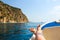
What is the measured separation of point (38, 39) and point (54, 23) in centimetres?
117

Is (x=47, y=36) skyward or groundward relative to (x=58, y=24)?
groundward

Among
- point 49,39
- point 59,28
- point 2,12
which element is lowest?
point 49,39

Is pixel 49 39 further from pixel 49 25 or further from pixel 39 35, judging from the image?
pixel 39 35

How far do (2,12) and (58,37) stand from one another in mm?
81071

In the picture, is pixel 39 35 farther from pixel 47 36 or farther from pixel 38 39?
pixel 47 36

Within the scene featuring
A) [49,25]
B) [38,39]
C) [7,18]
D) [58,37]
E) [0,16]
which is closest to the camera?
[38,39]

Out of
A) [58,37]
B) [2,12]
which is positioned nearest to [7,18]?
[2,12]

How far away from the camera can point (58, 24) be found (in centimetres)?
325

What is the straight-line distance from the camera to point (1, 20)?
81.8m

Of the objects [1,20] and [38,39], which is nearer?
[38,39]

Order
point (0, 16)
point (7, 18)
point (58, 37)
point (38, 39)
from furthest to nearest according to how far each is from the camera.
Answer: point (7, 18) < point (0, 16) < point (58, 37) < point (38, 39)

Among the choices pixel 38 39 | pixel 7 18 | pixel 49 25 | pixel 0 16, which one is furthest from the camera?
pixel 7 18

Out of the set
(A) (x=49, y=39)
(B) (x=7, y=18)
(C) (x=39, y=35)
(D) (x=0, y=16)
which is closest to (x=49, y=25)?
(A) (x=49, y=39)

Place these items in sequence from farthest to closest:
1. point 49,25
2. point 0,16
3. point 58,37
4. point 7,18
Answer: point 7,18 < point 0,16 < point 58,37 < point 49,25
